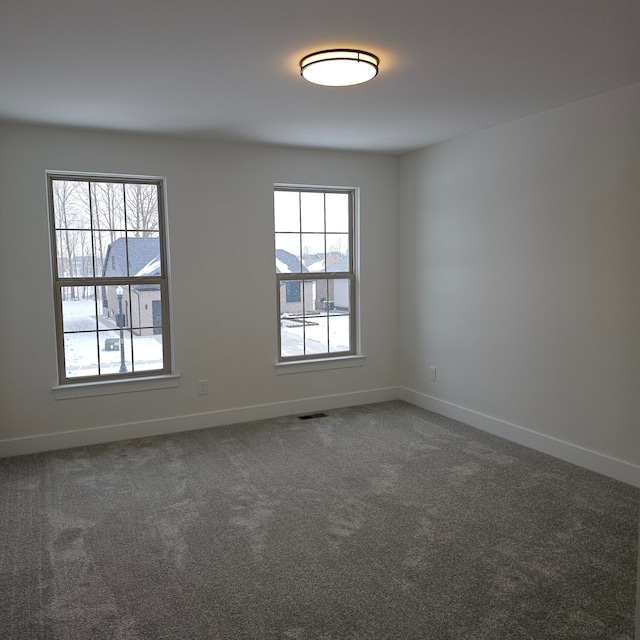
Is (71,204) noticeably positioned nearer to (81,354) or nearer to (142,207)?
(142,207)

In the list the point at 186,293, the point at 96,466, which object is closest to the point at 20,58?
the point at 186,293

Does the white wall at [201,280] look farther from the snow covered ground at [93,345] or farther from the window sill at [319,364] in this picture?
the snow covered ground at [93,345]

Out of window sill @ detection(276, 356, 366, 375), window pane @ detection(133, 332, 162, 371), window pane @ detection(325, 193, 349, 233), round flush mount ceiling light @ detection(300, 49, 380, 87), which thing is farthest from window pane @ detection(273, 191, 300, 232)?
round flush mount ceiling light @ detection(300, 49, 380, 87)

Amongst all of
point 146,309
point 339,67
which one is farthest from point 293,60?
point 146,309

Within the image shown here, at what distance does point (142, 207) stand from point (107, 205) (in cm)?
27

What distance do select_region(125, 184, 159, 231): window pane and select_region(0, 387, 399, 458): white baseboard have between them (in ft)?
5.32

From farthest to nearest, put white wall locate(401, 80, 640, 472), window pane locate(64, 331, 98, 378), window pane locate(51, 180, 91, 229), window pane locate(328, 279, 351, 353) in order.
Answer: window pane locate(328, 279, 351, 353)
window pane locate(64, 331, 98, 378)
window pane locate(51, 180, 91, 229)
white wall locate(401, 80, 640, 472)

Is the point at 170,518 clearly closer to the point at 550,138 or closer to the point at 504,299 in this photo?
the point at 504,299

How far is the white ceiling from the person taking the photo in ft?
7.66

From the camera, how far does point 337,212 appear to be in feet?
18.0

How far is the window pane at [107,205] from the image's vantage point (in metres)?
4.49

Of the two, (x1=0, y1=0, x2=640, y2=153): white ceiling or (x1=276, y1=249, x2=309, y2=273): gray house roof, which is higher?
(x1=0, y1=0, x2=640, y2=153): white ceiling

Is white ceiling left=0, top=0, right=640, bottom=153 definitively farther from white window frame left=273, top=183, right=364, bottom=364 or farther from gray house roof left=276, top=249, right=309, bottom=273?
gray house roof left=276, top=249, right=309, bottom=273

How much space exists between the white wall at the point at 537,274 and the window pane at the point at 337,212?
2.04 ft
